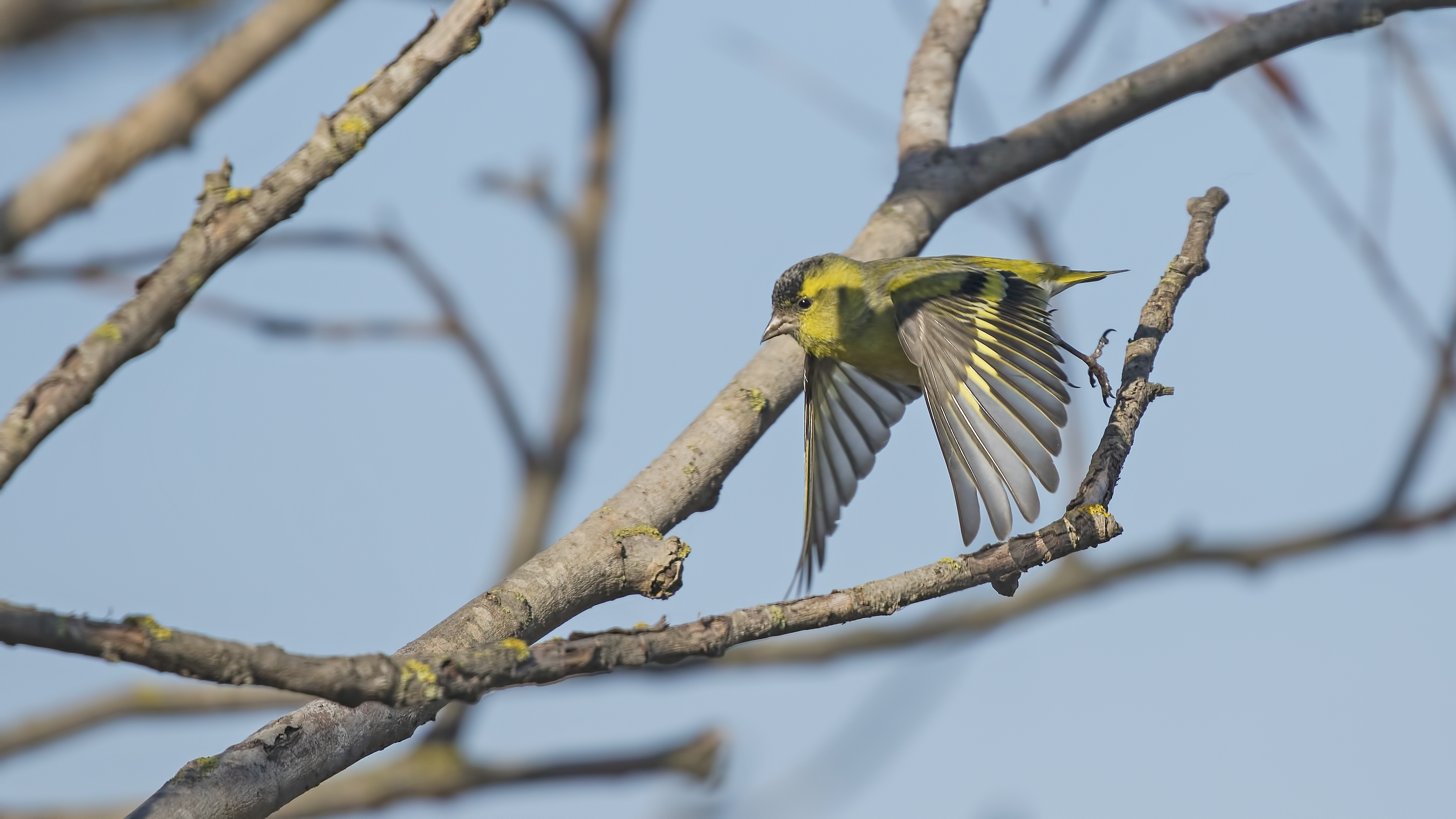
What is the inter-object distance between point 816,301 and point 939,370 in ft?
2.95

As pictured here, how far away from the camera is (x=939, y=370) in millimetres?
4086

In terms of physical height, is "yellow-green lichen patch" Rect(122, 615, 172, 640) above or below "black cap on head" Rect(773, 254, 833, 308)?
below

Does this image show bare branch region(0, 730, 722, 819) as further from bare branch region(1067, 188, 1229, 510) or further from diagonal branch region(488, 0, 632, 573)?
bare branch region(1067, 188, 1229, 510)

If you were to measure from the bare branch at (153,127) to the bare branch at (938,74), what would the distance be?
208cm

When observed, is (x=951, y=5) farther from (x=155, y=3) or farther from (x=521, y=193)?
(x=521, y=193)

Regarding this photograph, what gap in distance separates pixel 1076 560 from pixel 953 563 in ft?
16.1

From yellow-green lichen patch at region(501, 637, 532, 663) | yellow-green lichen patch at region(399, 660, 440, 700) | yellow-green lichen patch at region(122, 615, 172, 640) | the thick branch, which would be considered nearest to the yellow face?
the thick branch

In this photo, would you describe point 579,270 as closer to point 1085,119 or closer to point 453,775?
point 453,775

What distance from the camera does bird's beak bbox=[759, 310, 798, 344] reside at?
4.70 m

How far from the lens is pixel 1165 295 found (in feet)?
10.9

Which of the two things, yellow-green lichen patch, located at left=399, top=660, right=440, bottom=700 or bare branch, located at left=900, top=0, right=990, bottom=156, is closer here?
yellow-green lichen patch, located at left=399, top=660, right=440, bottom=700

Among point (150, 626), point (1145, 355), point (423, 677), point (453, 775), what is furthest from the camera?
point (453, 775)

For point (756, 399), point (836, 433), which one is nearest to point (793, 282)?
point (836, 433)

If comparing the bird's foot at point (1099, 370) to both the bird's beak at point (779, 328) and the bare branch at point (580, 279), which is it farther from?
the bare branch at point (580, 279)
